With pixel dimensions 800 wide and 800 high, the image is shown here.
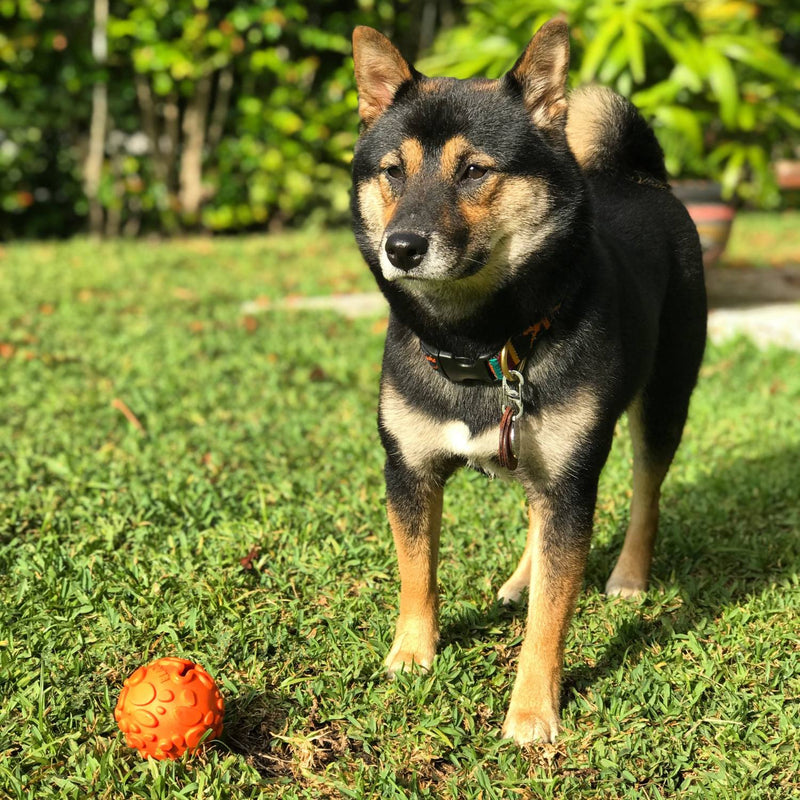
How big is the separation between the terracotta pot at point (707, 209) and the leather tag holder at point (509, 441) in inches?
204

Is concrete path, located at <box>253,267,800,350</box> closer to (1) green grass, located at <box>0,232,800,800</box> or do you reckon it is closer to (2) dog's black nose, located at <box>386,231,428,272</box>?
(1) green grass, located at <box>0,232,800,800</box>

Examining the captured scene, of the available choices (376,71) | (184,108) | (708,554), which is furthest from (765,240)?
(376,71)

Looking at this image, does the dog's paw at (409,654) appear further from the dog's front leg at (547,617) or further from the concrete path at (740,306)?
the concrete path at (740,306)

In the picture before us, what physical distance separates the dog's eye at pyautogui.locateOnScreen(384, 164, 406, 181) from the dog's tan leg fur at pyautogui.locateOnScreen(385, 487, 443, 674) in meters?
0.92

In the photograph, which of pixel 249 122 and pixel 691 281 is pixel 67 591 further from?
pixel 249 122

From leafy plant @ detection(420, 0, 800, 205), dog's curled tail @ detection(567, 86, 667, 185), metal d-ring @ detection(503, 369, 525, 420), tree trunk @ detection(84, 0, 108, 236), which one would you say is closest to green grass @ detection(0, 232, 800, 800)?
metal d-ring @ detection(503, 369, 525, 420)

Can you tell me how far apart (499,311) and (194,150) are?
29.4 feet

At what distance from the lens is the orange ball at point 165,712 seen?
238 centimetres

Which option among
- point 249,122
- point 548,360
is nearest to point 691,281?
point 548,360

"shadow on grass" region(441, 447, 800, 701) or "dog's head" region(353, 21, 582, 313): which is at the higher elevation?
"dog's head" region(353, 21, 582, 313)

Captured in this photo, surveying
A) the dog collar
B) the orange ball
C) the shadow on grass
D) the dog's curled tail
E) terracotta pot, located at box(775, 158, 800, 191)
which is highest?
the dog's curled tail

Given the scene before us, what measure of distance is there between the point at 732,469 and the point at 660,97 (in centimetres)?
344

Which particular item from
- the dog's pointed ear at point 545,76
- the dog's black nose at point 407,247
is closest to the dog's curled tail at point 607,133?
the dog's pointed ear at point 545,76

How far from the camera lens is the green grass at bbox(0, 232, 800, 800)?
2488 mm
